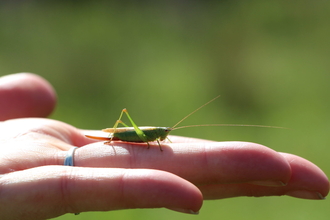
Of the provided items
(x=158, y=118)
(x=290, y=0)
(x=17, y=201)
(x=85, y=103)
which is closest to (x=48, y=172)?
(x=17, y=201)

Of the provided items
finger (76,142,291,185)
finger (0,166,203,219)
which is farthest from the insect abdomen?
finger (0,166,203,219)

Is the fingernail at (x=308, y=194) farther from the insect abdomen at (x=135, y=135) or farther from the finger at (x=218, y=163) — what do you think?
the insect abdomen at (x=135, y=135)

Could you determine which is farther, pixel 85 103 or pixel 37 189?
pixel 85 103

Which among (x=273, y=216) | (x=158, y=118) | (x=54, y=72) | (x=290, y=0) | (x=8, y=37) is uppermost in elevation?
(x=290, y=0)

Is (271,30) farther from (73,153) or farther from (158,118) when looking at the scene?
(73,153)

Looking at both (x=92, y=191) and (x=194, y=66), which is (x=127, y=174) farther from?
(x=194, y=66)

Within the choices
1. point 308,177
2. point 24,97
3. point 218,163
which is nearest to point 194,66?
point 24,97

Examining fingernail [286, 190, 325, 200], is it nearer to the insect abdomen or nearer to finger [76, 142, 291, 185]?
finger [76, 142, 291, 185]
